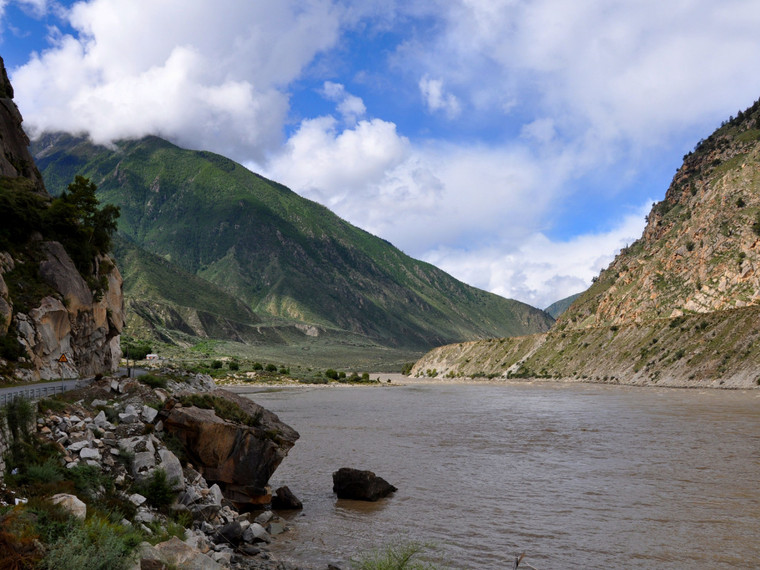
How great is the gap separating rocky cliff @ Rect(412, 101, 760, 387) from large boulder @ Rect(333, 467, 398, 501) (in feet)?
207

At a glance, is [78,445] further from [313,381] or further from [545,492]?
[313,381]

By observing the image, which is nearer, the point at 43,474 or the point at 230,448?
the point at 43,474

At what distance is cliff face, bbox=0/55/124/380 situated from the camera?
97.0 ft

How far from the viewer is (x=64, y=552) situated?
9.18 m

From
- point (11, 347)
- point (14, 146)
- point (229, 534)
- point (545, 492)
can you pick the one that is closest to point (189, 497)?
point (229, 534)

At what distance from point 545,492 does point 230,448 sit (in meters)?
11.8

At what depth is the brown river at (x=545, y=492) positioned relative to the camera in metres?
15.7

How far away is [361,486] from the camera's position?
2173 cm

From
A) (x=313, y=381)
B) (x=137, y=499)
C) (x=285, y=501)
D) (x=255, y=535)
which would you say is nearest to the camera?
(x=137, y=499)

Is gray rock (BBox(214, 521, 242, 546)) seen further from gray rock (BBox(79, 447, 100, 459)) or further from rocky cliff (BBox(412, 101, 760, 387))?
rocky cliff (BBox(412, 101, 760, 387))

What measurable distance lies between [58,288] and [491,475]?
92.4 ft

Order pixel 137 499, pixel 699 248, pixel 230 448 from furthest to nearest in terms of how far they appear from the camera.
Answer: pixel 699 248
pixel 230 448
pixel 137 499

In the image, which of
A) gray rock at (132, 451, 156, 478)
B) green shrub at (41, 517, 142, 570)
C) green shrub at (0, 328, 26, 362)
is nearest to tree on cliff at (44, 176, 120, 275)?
green shrub at (0, 328, 26, 362)

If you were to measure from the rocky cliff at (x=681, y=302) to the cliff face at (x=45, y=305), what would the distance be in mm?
69104
